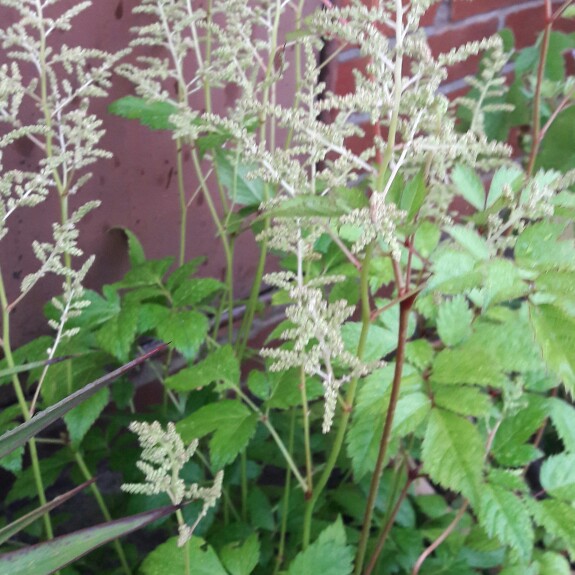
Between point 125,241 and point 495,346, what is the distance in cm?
62

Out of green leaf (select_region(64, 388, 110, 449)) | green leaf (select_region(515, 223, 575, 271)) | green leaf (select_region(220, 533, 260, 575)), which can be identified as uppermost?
green leaf (select_region(515, 223, 575, 271))

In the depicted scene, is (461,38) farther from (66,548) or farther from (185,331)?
(66,548)

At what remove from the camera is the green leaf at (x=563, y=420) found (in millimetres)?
611

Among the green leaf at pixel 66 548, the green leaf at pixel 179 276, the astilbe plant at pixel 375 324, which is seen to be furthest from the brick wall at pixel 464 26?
the green leaf at pixel 66 548

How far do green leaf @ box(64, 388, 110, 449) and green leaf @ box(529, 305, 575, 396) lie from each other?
433mm

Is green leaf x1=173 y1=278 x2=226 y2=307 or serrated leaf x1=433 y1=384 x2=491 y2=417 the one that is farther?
green leaf x1=173 y1=278 x2=226 y2=307

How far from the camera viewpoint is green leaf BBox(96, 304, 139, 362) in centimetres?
58

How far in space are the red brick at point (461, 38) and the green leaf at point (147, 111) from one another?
689 millimetres

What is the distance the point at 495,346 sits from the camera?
492 mm

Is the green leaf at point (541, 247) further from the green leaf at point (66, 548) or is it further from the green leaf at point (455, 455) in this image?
the green leaf at point (66, 548)

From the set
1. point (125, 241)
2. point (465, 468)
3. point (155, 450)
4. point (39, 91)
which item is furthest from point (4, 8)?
point (465, 468)

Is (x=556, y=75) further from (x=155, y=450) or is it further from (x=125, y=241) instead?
(x=155, y=450)

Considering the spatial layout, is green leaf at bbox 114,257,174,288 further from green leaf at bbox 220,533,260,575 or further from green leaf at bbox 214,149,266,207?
green leaf at bbox 220,533,260,575

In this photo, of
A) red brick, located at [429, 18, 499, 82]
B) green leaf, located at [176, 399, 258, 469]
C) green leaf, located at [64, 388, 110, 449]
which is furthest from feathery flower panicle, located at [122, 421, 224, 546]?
red brick, located at [429, 18, 499, 82]
